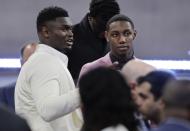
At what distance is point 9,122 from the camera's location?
2.01 meters

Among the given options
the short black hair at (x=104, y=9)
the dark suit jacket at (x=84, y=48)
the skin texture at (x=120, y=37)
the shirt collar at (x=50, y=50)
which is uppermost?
the shirt collar at (x=50, y=50)

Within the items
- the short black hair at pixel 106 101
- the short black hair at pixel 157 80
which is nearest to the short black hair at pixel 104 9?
the short black hair at pixel 157 80

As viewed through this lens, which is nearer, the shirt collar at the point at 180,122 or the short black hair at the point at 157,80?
the shirt collar at the point at 180,122

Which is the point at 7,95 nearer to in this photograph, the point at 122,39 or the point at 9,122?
the point at 122,39

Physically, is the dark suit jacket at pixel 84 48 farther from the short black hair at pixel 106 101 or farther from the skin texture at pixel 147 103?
the short black hair at pixel 106 101

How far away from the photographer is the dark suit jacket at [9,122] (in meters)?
2.00

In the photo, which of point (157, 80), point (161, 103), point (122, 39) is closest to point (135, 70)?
point (157, 80)

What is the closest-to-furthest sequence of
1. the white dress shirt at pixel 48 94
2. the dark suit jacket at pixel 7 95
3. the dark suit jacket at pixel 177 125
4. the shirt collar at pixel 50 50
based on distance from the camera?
the dark suit jacket at pixel 177 125 < the white dress shirt at pixel 48 94 < the shirt collar at pixel 50 50 < the dark suit jacket at pixel 7 95

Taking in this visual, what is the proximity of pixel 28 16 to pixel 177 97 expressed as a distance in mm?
4862

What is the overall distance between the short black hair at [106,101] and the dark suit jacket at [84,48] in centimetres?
166

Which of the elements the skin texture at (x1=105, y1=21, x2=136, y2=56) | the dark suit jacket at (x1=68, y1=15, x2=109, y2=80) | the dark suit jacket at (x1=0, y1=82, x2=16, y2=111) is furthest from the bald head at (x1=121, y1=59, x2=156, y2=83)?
the dark suit jacket at (x1=0, y1=82, x2=16, y2=111)

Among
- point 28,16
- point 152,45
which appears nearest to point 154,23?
point 152,45

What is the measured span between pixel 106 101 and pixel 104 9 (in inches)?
72.6

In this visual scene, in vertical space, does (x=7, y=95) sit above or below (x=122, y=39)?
below
